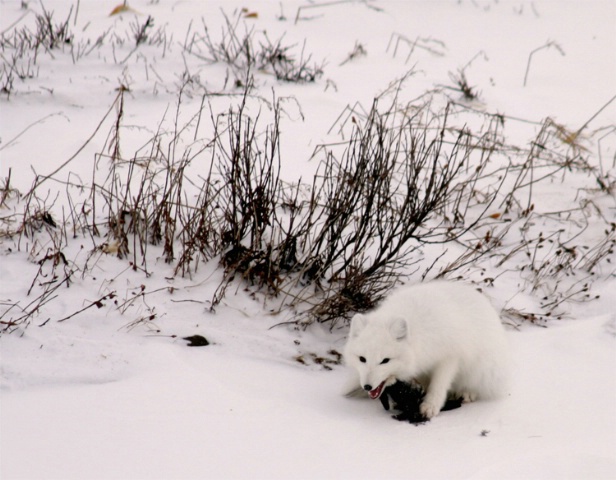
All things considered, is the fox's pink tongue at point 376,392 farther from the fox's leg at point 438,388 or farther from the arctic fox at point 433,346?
the fox's leg at point 438,388

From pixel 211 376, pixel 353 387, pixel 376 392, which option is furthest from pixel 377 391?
pixel 211 376

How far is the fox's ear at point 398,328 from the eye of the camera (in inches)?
139

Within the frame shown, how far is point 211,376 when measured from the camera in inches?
146

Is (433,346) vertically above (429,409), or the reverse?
(433,346)

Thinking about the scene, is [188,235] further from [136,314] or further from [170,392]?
[170,392]

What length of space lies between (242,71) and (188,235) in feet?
10.6

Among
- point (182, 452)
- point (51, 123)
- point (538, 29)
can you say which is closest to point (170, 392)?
point (182, 452)

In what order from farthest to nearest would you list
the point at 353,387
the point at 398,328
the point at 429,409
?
the point at 353,387 < the point at 429,409 < the point at 398,328

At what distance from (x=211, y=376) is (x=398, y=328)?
3.42 ft

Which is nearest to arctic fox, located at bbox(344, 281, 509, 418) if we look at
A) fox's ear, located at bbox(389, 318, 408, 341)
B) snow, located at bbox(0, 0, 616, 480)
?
fox's ear, located at bbox(389, 318, 408, 341)

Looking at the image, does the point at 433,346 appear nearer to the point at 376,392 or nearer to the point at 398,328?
the point at 398,328

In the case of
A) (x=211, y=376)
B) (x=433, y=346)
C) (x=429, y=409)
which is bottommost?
(x=211, y=376)

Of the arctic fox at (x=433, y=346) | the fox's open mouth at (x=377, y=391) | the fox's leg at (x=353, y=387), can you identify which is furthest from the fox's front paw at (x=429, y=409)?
the fox's leg at (x=353, y=387)

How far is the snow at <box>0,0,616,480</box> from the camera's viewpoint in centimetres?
310
